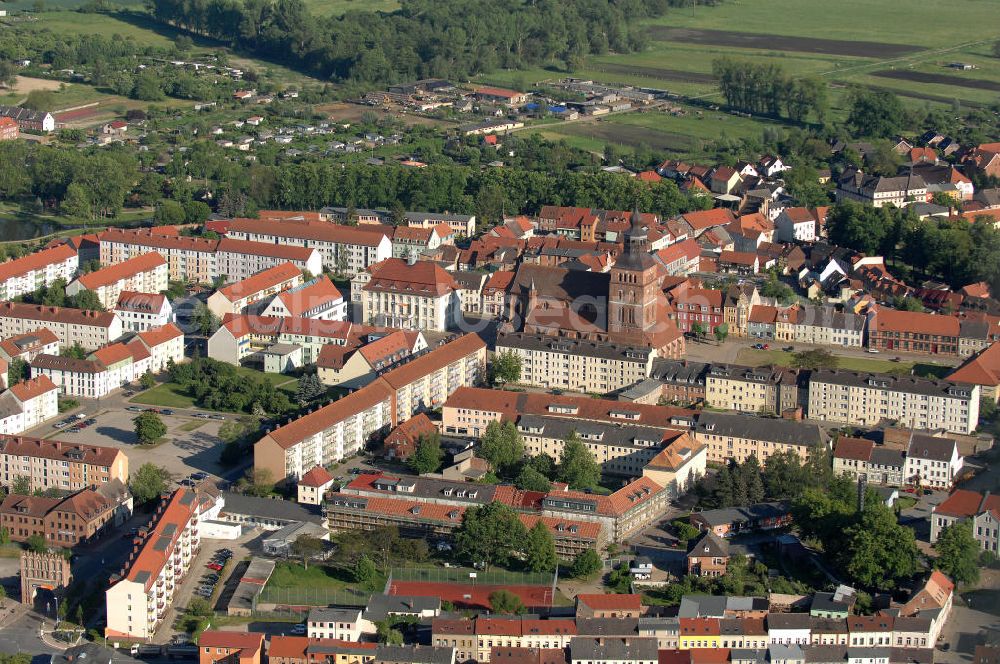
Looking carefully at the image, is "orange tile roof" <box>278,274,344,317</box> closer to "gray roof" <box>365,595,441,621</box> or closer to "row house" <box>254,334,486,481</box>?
"row house" <box>254,334,486,481</box>

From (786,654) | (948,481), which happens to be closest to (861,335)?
(948,481)

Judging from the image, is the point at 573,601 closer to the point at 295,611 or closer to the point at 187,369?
the point at 295,611

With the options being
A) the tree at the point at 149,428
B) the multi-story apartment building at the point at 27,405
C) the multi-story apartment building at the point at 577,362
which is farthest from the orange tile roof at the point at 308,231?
the tree at the point at 149,428

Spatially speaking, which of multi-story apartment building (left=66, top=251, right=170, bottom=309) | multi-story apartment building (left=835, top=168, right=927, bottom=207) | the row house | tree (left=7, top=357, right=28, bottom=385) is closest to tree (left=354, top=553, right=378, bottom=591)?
the row house

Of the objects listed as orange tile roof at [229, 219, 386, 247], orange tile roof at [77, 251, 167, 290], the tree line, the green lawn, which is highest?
the tree line

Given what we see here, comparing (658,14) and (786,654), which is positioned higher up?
(658,14)
